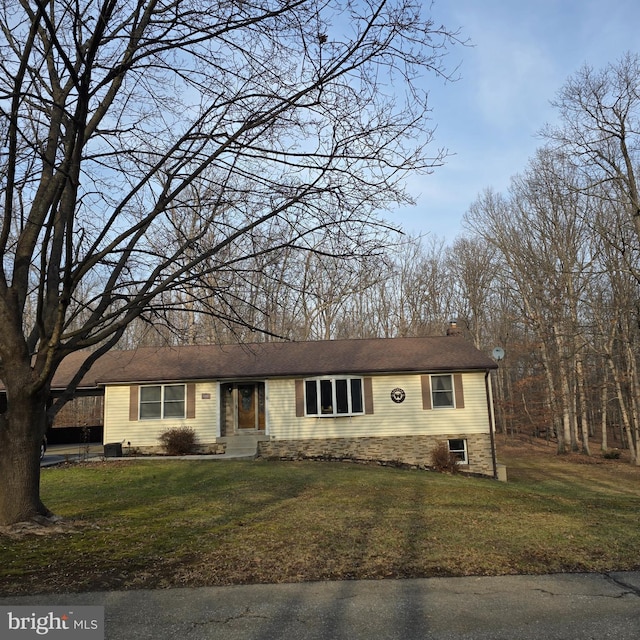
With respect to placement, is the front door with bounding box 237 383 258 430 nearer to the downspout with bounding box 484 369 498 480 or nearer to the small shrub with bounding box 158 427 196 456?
the small shrub with bounding box 158 427 196 456

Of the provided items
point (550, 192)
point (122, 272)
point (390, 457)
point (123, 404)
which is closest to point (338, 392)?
point (390, 457)

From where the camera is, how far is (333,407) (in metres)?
18.3

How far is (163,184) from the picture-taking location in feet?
22.0

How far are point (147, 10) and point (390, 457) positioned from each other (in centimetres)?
1499

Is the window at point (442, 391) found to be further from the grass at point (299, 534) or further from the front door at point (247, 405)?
the grass at point (299, 534)

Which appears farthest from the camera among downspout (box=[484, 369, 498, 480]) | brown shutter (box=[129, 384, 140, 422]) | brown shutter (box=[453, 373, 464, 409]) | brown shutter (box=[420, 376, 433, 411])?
brown shutter (box=[129, 384, 140, 422])

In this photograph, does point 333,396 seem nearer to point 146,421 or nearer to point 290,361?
point 290,361

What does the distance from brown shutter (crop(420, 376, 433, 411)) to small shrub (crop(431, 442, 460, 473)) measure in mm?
1481

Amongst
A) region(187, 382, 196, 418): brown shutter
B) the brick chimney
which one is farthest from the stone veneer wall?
the brick chimney

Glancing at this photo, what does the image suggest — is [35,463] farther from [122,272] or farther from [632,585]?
[632,585]

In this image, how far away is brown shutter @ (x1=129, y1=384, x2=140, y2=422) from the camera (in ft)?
60.8

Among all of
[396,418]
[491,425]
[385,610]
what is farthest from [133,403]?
[385,610]

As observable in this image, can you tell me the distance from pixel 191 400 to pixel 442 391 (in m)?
8.53

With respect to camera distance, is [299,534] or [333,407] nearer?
[299,534]
